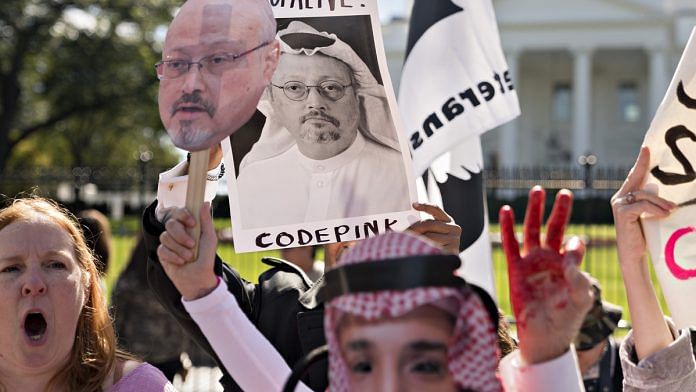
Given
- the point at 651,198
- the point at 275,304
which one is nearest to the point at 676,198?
the point at 651,198

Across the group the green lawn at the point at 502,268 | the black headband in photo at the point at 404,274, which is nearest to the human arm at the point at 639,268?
the black headband in photo at the point at 404,274

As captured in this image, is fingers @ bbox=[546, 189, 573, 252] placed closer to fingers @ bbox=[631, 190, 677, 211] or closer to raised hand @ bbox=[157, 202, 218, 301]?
raised hand @ bbox=[157, 202, 218, 301]

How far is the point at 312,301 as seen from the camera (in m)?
2.41

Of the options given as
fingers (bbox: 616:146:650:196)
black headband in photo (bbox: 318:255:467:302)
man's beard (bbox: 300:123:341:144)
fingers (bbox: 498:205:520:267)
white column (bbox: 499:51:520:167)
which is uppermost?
white column (bbox: 499:51:520:167)

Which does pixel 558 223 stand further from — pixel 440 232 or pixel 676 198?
pixel 676 198

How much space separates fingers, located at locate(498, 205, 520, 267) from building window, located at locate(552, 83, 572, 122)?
4808 cm

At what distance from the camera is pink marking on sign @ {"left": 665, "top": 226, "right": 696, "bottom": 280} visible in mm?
2312

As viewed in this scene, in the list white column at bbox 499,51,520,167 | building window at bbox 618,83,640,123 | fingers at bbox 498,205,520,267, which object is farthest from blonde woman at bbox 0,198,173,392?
building window at bbox 618,83,640,123

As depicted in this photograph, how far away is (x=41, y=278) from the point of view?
2336 millimetres

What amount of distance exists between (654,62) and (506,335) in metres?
44.5

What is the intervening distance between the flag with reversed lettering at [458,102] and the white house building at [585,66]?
3757 centimetres

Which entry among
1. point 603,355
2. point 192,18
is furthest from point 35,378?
point 603,355

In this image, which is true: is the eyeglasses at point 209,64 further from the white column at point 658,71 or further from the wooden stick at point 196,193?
the white column at point 658,71

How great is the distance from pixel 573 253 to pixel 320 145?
3.42ft
